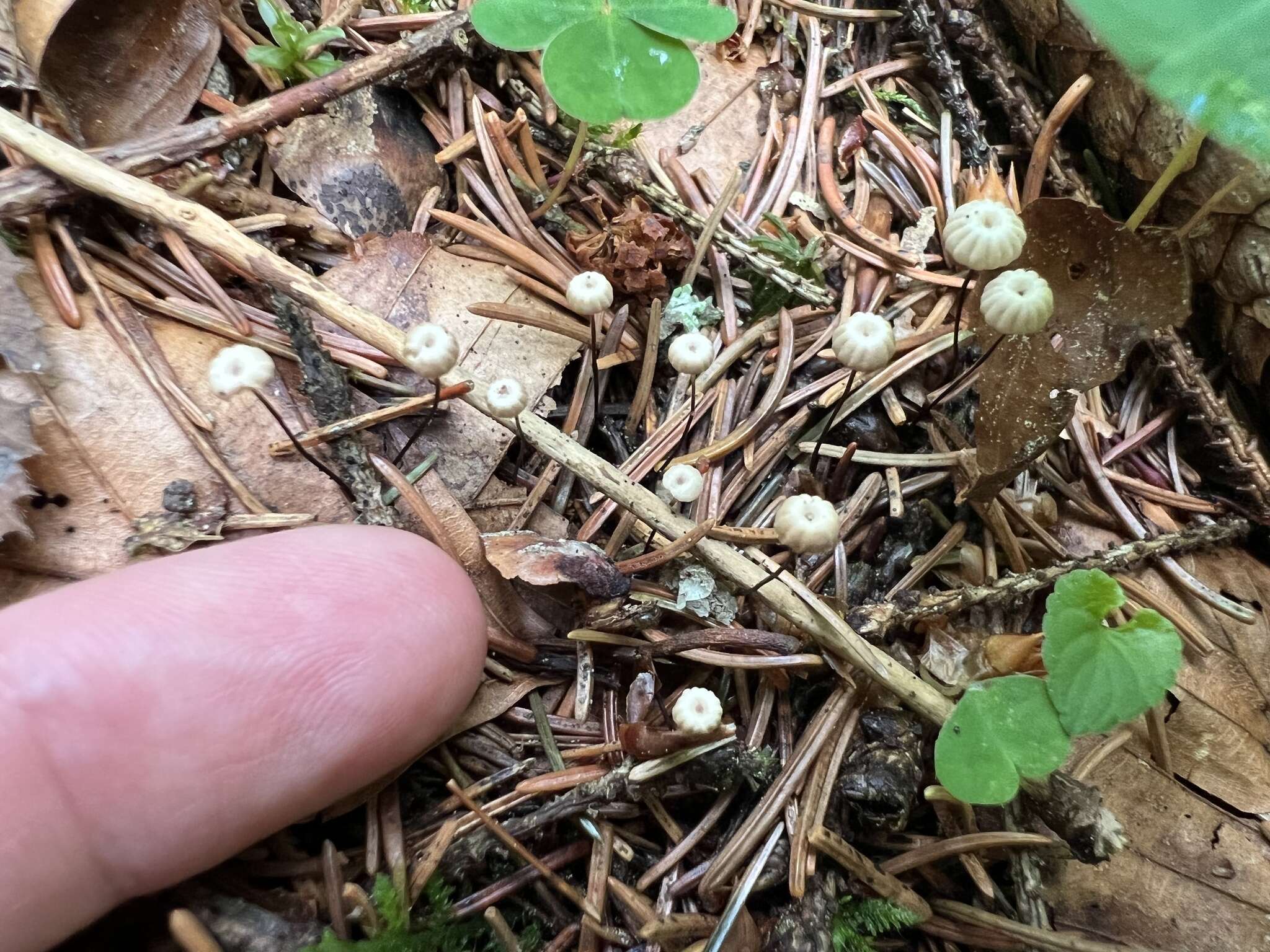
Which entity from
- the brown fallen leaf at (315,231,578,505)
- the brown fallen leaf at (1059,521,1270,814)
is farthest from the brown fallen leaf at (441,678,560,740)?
the brown fallen leaf at (1059,521,1270,814)

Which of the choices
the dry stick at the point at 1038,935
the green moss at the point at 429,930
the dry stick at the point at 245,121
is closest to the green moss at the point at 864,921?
the dry stick at the point at 1038,935

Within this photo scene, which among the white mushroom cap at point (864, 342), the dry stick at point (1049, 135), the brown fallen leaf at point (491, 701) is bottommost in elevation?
the brown fallen leaf at point (491, 701)

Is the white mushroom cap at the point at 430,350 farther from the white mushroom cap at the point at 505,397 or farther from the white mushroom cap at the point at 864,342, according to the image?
the white mushroom cap at the point at 864,342

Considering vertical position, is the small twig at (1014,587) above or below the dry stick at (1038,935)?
above

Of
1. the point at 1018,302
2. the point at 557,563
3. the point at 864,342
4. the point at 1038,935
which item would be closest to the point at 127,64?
the point at 557,563

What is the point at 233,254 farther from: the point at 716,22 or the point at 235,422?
→ the point at 716,22

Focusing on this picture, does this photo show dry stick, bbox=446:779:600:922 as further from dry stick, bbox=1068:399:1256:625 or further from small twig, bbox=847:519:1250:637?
dry stick, bbox=1068:399:1256:625

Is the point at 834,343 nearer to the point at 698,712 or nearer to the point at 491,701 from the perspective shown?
the point at 698,712
